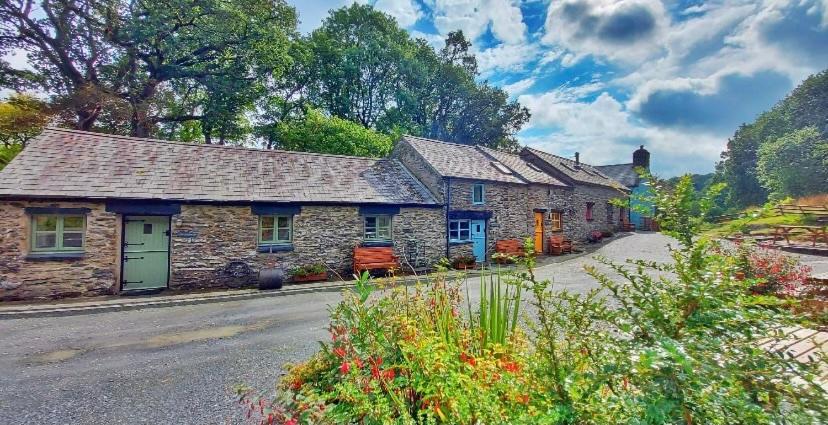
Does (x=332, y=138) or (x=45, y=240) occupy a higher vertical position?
(x=332, y=138)

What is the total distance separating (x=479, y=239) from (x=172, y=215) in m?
13.1

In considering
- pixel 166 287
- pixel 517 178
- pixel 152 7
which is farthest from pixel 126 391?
pixel 152 7

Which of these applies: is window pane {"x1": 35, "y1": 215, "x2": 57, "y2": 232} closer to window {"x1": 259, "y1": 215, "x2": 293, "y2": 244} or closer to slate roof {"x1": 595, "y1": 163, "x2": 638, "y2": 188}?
window {"x1": 259, "y1": 215, "x2": 293, "y2": 244}

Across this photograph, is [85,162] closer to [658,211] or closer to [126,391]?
[126,391]

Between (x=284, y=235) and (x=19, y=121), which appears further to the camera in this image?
(x=19, y=121)

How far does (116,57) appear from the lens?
71.9 ft

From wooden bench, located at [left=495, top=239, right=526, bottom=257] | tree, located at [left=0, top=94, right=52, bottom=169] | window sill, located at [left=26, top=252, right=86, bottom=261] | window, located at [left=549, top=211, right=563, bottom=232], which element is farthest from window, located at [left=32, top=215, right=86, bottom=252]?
window, located at [left=549, top=211, right=563, bottom=232]

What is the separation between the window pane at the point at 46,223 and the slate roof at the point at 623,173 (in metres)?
42.2

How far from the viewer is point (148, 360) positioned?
19.2ft

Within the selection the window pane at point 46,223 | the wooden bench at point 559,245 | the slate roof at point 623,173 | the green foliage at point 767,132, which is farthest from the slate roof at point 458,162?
the green foliage at point 767,132

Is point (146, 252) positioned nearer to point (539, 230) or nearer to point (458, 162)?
point (458, 162)

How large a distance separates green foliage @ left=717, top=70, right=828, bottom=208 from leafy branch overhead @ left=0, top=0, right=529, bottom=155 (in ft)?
84.5

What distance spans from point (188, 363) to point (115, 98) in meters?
21.9

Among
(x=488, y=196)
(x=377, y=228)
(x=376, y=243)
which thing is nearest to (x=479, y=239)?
(x=488, y=196)
